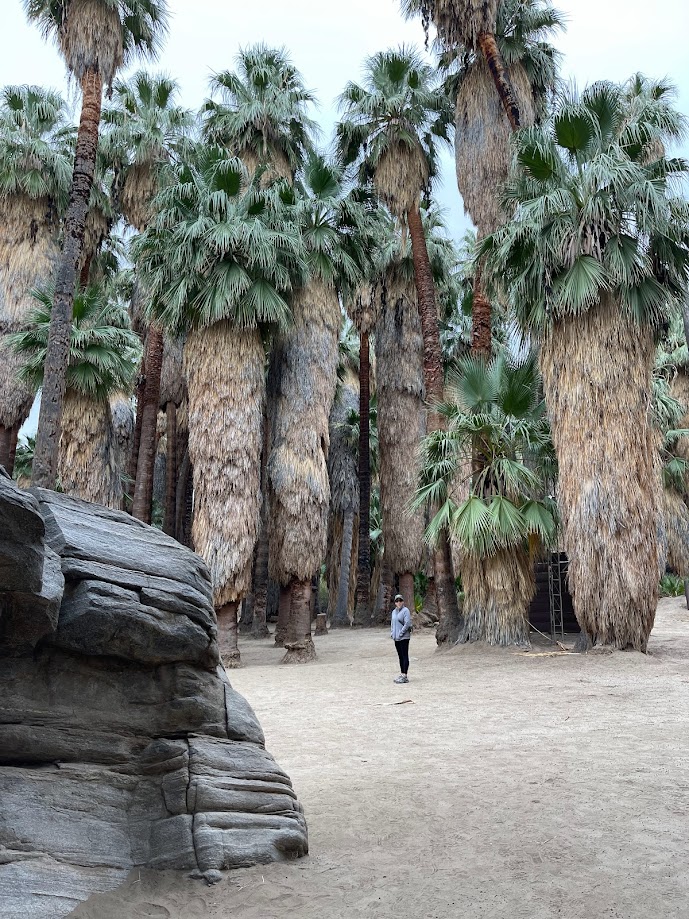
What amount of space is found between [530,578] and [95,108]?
12.6 m

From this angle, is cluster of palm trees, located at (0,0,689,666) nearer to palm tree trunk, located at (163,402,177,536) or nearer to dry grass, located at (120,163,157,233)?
dry grass, located at (120,163,157,233)

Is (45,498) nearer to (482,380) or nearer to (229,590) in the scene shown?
(229,590)

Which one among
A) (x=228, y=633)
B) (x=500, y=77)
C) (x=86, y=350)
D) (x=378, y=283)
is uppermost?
(x=500, y=77)

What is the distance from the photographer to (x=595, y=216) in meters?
14.4

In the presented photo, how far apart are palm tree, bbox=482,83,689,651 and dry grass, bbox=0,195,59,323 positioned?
12793 mm

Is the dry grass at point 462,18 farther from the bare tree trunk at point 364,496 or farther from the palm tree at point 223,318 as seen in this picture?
the bare tree trunk at point 364,496

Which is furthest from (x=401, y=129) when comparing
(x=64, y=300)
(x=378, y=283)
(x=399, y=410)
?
(x=64, y=300)

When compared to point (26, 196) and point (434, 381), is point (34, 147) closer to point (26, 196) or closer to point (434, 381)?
point (26, 196)

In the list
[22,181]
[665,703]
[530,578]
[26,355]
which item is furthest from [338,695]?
[22,181]

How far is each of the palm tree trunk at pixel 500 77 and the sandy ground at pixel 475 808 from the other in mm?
12858

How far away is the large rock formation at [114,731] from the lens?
4.03 meters

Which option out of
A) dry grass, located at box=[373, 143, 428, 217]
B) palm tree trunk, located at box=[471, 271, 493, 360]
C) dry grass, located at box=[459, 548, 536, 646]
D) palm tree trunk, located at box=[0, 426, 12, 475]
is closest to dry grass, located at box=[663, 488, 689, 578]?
palm tree trunk, located at box=[471, 271, 493, 360]

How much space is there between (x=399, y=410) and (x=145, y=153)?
35.7 feet

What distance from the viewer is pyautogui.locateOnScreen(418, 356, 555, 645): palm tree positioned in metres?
15.5
